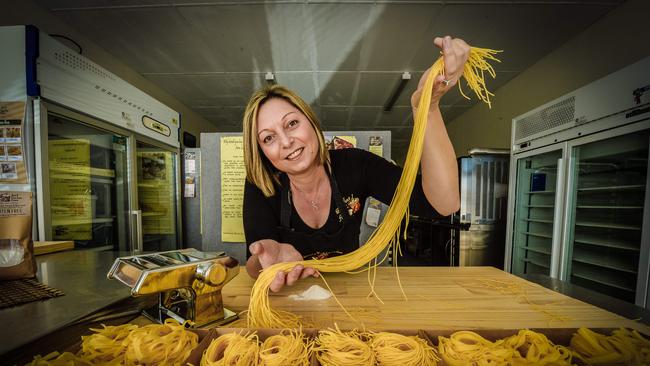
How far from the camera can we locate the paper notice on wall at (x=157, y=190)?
2912 millimetres

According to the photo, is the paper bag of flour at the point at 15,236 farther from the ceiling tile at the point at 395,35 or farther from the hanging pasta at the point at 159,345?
the ceiling tile at the point at 395,35

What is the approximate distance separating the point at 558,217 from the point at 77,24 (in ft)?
18.2

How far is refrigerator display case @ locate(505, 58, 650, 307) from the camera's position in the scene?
5.51 ft

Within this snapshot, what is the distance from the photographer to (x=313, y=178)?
127 centimetres

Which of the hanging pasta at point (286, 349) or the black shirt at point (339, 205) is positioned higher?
the black shirt at point (339, 205)

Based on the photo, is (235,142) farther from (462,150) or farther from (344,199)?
(462,150)

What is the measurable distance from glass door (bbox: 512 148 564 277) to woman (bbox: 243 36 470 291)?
2.39 meters

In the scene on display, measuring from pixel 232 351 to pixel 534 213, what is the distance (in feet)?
12.2

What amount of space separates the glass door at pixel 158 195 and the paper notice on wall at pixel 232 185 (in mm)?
1526

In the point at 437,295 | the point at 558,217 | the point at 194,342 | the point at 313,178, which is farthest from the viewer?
the point at 558,217

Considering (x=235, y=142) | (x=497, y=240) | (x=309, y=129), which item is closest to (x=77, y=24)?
(x=235, y=142)

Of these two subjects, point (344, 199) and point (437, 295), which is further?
point (344, 199)

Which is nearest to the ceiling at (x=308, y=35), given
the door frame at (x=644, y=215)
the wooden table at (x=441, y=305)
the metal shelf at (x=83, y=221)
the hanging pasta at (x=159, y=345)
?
the door frame at (x=644, y=215)

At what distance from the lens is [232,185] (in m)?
1.79
